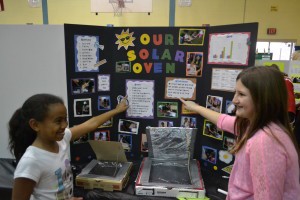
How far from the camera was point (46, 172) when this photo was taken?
3.42 ft

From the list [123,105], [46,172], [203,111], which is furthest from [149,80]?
[46,172]

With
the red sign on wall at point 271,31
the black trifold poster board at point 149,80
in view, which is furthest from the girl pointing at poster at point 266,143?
the red sign on wall at point 271,31

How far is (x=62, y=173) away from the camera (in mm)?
1120

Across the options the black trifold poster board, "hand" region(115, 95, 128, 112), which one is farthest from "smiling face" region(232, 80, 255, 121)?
"hand" region(115, 95, 128, 112)

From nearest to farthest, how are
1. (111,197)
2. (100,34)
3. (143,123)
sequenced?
(111,197)
(100,34)
(143,123)

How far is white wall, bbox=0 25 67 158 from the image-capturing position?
5.05 feet

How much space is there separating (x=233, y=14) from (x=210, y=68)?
3.92 metres

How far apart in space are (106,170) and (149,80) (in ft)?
2.12

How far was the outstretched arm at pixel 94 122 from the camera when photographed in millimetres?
1413

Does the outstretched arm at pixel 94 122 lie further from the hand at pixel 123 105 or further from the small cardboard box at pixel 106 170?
the small cardboard box at pixel 106 170

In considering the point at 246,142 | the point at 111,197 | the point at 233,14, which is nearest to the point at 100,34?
the point at 111,197

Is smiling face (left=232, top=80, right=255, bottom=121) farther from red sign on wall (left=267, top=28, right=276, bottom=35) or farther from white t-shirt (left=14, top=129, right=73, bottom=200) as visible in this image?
red sign on wall (left=267, top=28, right=276, bottom=35)

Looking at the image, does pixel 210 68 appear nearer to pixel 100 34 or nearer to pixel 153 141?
pixel 153 141

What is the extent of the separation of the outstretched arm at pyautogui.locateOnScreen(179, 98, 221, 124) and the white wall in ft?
2.65
